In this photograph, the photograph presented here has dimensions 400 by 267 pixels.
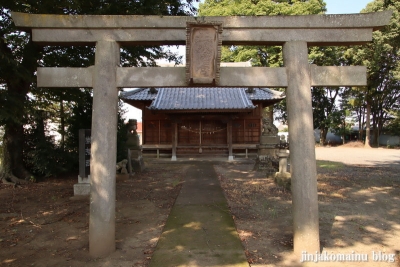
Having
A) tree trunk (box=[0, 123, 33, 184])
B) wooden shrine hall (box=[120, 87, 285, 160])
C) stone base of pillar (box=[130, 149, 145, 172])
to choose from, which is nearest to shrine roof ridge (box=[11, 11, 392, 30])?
tree trunk (box=[0, 123, 33, 184])

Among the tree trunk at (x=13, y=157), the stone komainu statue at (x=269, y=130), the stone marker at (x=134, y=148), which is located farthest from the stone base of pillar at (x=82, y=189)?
the stone komainu statue at (x=269, y=130)

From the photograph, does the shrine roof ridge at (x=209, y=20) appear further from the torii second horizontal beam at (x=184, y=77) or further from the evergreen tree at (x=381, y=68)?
the evergreen tree at (x=381, y=68)

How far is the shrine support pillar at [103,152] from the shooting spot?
3.95 meters

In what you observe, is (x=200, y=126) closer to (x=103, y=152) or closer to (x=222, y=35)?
(x=222, y=35)

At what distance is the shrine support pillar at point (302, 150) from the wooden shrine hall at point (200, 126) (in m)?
12.6

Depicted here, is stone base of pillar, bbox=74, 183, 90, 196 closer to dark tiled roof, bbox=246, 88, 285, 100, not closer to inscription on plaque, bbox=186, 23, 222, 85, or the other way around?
inscription on plaque, bbox=186, 23, 222, 85

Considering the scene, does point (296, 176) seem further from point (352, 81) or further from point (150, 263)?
point (150, 263)

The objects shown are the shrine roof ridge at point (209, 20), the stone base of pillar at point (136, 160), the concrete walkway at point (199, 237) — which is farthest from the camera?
the stone base of pillar at point (136, 160)

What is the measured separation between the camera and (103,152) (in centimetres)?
399

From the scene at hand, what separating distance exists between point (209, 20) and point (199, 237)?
340 cm

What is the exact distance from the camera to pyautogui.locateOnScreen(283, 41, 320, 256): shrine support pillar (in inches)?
154

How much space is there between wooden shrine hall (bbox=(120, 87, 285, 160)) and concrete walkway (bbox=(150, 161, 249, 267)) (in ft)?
32.8

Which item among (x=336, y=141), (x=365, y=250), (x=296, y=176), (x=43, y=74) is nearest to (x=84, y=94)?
(x=43, y=74)

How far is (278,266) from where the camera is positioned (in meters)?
3.60
